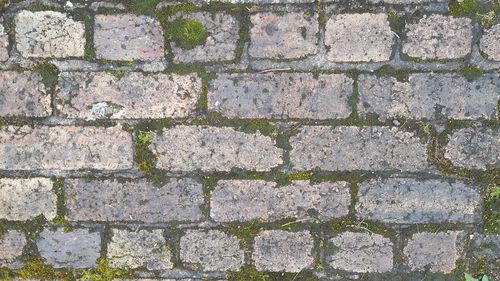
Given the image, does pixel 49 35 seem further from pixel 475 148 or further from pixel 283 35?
pixel 475 148

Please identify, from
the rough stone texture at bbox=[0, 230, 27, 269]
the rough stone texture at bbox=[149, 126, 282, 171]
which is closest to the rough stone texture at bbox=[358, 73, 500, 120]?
the rough stone texture at bbox=[149, 126, 282, 171]

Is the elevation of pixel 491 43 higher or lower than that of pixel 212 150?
higher

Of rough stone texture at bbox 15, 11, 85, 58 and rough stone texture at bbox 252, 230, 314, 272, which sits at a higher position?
rough stone texture at bbox 15, 11, 85, 58

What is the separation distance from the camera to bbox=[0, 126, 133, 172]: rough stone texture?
6.47ft

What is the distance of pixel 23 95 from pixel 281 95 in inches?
37.0

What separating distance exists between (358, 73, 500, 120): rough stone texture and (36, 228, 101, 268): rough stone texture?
3.76 ft

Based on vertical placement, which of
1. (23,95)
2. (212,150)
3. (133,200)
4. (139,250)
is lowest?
(139,250)

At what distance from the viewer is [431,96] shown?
1.93 meters

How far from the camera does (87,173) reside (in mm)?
2010

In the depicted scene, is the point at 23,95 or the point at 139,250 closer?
the point at 23,95

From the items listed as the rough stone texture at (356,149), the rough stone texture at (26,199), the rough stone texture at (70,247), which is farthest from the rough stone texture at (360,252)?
the rough stone texture at (26,199)

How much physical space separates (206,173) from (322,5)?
742 millimetres

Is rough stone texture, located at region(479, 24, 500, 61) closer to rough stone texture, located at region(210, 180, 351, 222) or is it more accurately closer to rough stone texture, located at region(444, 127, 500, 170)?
rough stone texture, located at region(444, 127, 500, 170)

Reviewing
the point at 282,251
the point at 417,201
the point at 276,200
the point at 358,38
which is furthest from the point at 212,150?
the point at 417,201
